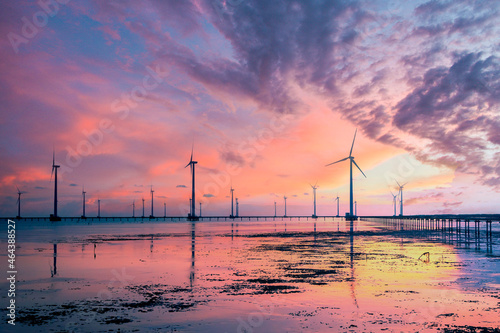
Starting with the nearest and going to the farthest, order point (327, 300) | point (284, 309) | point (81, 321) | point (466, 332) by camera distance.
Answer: point (466, 332), point (81, 321), point (284, 309), point (327, 300)

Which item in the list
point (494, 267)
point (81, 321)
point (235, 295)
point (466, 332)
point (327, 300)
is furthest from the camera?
point (494, 267)

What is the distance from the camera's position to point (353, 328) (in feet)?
41.7

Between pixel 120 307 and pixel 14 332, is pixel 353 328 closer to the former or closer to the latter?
pixel 120 307

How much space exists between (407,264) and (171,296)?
17.4 metres

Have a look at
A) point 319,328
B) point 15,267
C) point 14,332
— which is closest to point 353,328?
point 319,328

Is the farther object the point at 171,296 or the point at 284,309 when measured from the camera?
the point at 171,296

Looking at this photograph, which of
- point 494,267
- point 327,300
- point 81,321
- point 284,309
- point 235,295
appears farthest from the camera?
point 494,267

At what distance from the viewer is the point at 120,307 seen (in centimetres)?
1568

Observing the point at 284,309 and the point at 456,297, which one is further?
the point at 456,297

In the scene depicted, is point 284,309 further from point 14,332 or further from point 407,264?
point 407,264

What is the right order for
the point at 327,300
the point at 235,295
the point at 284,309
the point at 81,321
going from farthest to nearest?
the point at 235,295 → the point at 327,300 → the point at 284,309 → the point at 81,321

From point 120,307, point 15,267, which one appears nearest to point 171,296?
point 120,307

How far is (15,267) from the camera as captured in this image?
27.2m

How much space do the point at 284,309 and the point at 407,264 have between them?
15932mm
